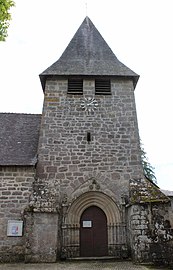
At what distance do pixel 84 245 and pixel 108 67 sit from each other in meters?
7.59

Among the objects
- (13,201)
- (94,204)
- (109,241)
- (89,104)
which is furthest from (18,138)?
(109,241)

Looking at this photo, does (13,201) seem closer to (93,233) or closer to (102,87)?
(93,233)

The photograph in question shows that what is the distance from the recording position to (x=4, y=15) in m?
5.86

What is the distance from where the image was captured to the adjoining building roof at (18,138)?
9.57 m

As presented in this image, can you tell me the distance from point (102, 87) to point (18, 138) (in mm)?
4227

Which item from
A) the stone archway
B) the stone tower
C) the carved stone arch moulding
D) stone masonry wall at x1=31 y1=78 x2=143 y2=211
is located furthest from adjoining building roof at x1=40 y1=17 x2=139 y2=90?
the stone archway

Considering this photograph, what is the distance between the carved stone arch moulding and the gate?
199mm

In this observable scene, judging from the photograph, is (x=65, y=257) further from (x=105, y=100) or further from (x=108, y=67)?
(x=108, y=67)

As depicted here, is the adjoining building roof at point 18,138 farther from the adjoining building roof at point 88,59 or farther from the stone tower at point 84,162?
the adjoining building roof at point 88,59

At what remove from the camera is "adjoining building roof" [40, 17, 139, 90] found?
37.4 feet

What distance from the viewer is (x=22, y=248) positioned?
8430 mm

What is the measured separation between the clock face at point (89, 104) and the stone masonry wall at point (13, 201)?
11.0ft

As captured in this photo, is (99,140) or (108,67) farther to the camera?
(108,67)

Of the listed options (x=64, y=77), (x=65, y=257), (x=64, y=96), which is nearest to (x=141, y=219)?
(x=65, y=257)
